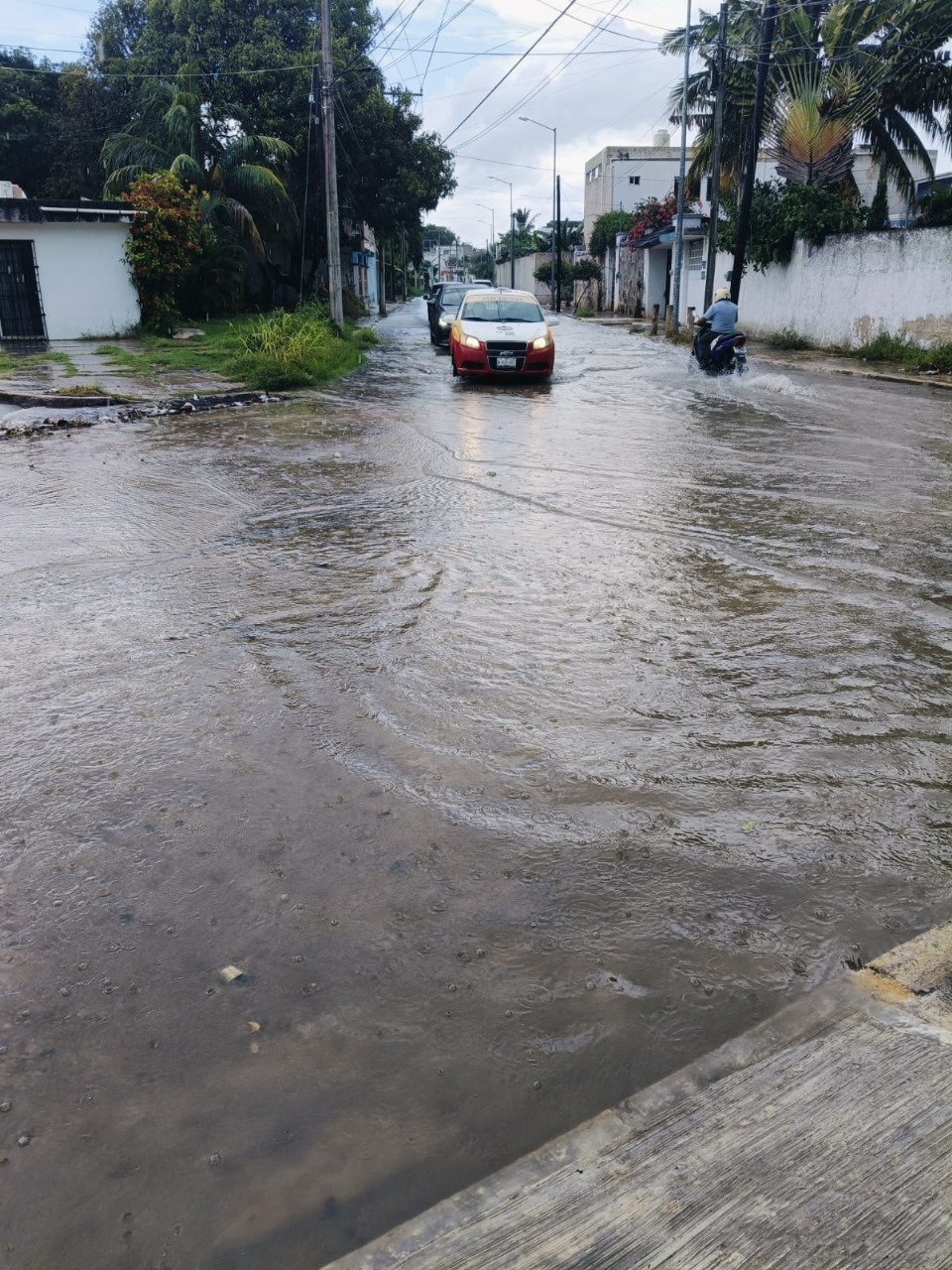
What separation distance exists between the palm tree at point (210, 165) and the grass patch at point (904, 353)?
53.6ft

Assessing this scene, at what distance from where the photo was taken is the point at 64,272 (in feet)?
76.5

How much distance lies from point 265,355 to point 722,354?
25.7 ft

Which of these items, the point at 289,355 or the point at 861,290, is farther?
the point at 861,290

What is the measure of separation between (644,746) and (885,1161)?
2.05 metres

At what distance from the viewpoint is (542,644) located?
5074 millimetres

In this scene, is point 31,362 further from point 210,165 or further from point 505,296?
point 210,165

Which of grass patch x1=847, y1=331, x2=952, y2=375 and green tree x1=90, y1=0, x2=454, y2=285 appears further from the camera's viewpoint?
green tree x1=90, y1=0, x2=454, y2=285

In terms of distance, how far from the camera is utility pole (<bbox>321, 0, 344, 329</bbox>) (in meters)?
22.6

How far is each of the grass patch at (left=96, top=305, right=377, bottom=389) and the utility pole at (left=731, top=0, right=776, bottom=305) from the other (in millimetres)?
8375

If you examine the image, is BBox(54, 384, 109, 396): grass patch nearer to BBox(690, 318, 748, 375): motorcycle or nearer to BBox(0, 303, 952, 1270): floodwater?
BBox(0, 303, 952, 1270): floodwater

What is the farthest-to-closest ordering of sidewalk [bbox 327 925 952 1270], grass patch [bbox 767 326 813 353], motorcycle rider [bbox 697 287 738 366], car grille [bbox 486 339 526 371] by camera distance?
grass patch [bbox 767 326 813 353], motorcycle rider [bbox 697 287 738 366], car grille [bbox 486 339 526 371], sidewalk [bbox 327 925 952 1270]

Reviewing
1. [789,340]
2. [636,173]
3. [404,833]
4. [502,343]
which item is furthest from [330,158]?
[636,173]

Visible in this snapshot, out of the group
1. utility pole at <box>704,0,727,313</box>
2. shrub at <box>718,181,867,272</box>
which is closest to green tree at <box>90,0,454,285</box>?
utility pole at <box>704,0,727,313</box>

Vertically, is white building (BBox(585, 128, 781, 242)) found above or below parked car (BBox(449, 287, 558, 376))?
above
